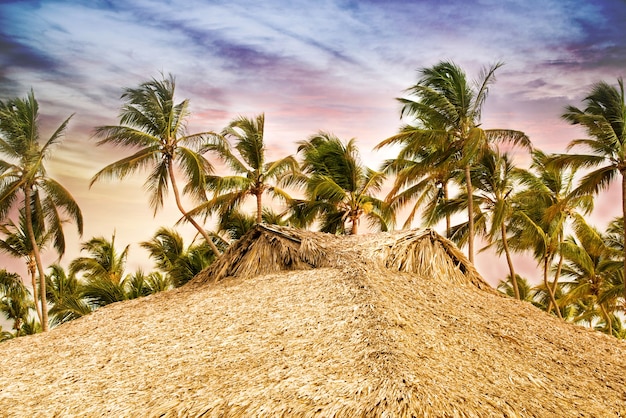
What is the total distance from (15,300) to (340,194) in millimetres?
18174

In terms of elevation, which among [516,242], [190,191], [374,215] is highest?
[190,191]

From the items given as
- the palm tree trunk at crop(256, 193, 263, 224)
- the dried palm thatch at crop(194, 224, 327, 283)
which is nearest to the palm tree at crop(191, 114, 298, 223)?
the palm tree trunk at crop(256, 193, 263, 224)

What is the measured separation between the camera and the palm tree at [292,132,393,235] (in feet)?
63.3

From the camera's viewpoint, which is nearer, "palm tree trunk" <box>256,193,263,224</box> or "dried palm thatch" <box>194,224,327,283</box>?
"dried palm thatch" <box>194,224,327,283</box>

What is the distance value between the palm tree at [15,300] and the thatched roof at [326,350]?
16942mm

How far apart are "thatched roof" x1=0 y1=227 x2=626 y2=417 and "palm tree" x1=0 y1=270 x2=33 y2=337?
1694cm

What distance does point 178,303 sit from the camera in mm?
9055

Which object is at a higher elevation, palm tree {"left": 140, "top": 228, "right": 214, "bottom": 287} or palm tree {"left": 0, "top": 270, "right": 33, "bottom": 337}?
palm tree {"left": 140, "top": 228, "right": 214, "bottom": 287}

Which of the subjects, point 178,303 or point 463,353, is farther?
point 178,303

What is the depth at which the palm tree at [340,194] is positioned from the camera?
63.3 feet

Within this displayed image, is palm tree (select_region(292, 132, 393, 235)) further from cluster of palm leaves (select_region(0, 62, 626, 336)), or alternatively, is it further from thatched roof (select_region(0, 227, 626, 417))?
thatched roof (select_region(0, 227, 626, 417))

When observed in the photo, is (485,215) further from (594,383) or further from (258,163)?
(594,383)

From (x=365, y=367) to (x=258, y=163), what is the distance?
1459cm

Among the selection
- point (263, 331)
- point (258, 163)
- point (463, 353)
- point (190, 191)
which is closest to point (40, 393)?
point (263, 331)
